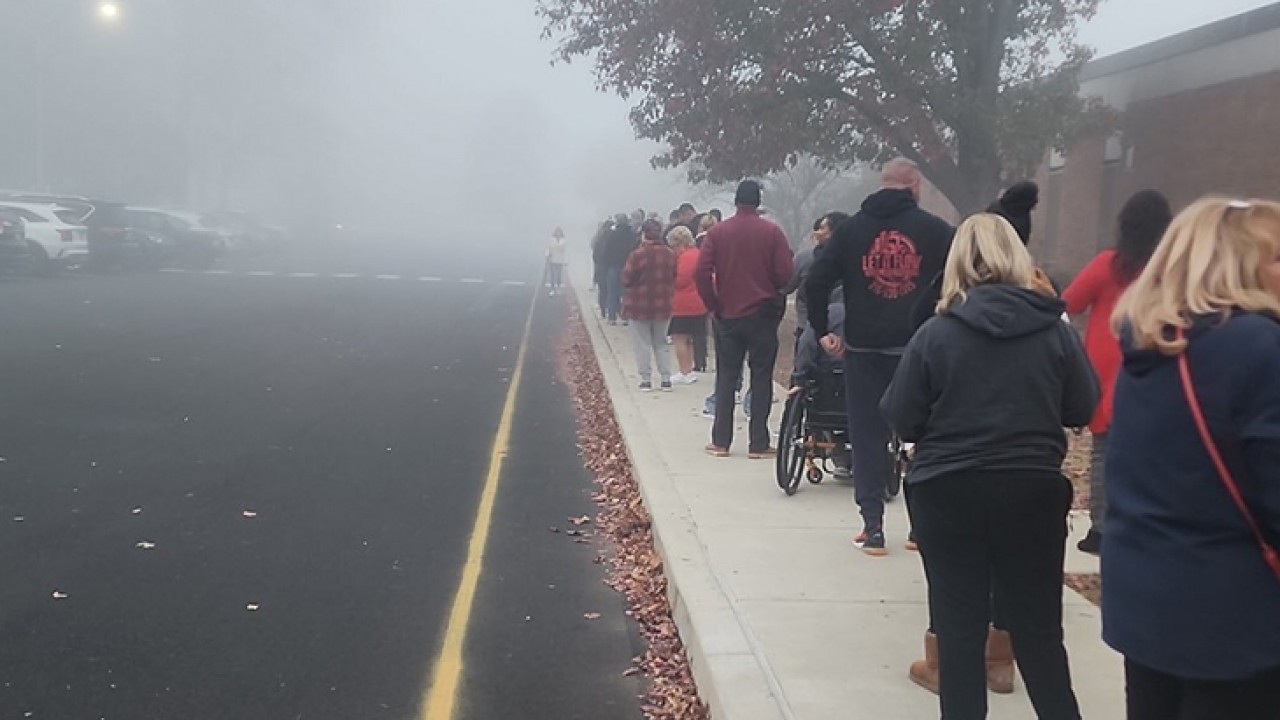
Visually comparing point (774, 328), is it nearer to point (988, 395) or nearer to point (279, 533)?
A: point (279, 533)

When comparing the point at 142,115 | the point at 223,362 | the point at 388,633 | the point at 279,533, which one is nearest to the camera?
the point at 388,633

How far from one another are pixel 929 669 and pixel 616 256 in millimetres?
16361

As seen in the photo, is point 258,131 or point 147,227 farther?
point 258,131

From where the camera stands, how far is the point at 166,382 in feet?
44.3

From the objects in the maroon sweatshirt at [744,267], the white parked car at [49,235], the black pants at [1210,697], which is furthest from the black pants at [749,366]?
the white parked car at [49,235]

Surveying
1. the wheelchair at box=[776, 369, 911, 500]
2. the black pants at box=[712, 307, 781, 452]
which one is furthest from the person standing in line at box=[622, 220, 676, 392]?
the wheelchair at box=[776, 369, 911, 500]

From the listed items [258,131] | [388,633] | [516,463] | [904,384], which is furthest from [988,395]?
[258,131]

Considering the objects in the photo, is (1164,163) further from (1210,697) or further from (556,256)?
(1210,697)

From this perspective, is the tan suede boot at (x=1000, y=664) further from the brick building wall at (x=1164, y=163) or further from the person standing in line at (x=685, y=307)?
the brick building wall at (x=1164, y=163)

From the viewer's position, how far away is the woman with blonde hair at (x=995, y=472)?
4.09 m

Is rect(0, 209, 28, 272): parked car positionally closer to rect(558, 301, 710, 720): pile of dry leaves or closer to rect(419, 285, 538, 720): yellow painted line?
rect(558, 301, 710, 720): pile of dry leaves

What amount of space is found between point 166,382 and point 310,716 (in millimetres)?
9275

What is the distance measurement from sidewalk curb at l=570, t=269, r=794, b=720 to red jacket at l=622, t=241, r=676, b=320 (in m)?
3.91

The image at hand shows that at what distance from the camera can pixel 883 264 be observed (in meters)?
6.61
